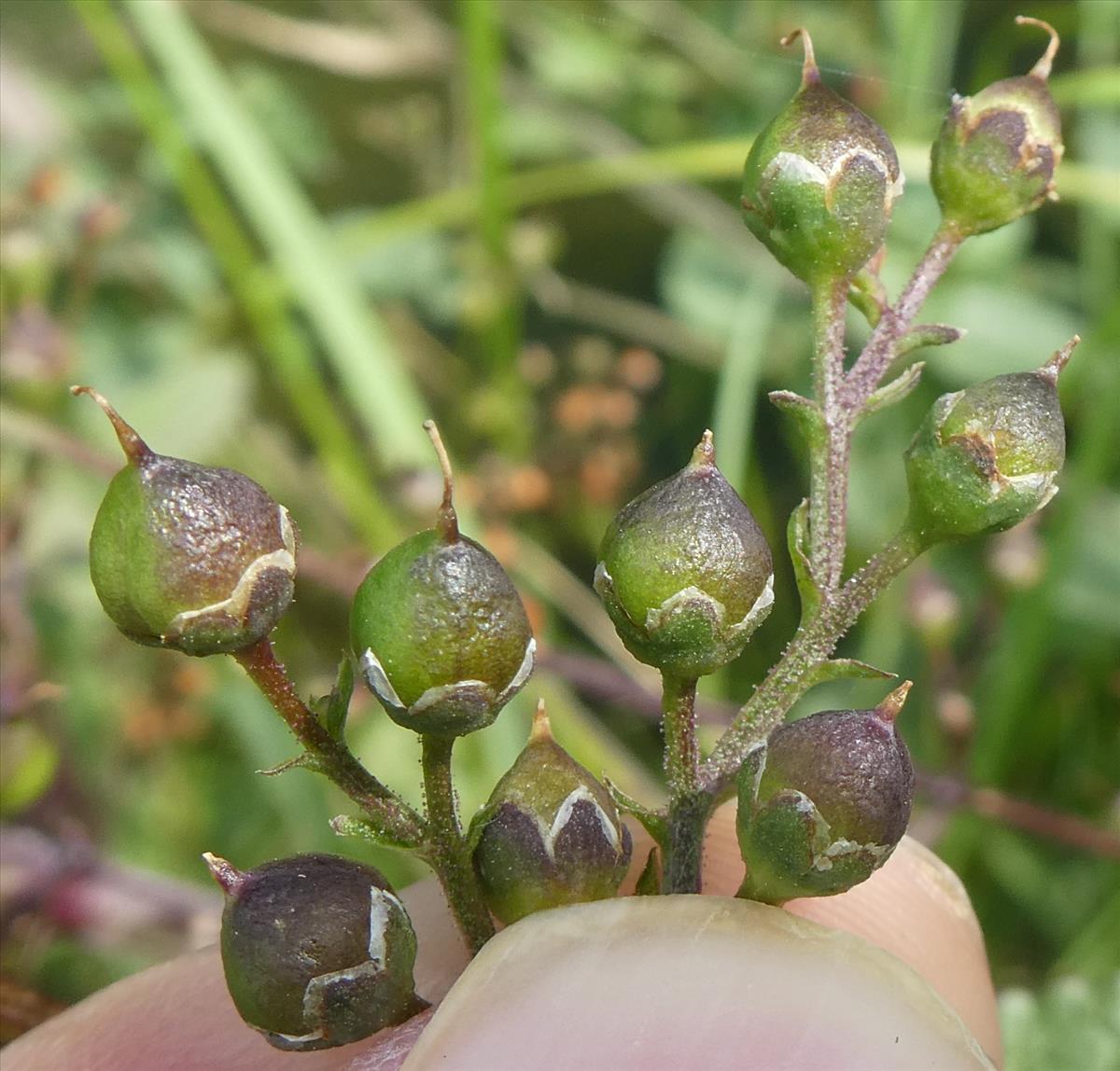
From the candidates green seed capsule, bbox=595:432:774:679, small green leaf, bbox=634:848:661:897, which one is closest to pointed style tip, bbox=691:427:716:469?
green seed capsule, bbox=595:432:774:679

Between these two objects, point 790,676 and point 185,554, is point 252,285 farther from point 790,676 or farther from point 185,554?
point 790,676

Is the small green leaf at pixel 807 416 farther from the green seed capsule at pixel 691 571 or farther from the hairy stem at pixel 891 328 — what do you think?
the green seed capsule at pixel 691 571

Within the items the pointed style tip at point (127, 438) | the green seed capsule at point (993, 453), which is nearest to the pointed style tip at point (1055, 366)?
the green seed capsule at point (993, 453)

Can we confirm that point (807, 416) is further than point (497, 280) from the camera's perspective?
No

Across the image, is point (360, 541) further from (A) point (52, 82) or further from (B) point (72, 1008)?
(A) point (52, 82)

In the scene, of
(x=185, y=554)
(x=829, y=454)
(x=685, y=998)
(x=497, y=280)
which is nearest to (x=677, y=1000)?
(x=685, y=998)

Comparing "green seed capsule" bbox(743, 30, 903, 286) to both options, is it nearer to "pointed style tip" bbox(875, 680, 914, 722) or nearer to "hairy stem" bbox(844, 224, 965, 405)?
"hairy stem" bbox(844, 224, 965, 405)
